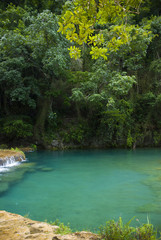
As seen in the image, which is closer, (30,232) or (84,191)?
(30,232)

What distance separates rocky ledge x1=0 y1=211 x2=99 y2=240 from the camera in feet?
8.50

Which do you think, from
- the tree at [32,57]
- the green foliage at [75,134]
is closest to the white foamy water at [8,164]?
the tree at [32,57]

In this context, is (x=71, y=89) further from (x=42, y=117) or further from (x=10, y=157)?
(x=10, y=157)

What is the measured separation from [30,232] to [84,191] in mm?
3681

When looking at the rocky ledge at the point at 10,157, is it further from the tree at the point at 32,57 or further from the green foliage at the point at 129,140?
the green foliage at the point at 129,140

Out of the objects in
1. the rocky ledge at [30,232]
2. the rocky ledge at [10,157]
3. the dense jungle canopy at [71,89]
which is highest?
the dense jungle canopy at [71,89]

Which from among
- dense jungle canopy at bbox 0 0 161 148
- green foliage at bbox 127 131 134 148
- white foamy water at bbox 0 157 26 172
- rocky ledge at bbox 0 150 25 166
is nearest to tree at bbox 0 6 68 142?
dense jungle canopy at bbox 0 0 161 148

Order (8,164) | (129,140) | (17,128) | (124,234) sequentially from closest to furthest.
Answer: (124,234), (8,164), (17,128), (129,140)

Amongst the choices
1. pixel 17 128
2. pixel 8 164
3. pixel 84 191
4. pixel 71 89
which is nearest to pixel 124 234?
pixel 84 191

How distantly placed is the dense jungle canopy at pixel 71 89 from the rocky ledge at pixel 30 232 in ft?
33.5

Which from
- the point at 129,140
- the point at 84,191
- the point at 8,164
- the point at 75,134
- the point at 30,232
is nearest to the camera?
the point at 30,232

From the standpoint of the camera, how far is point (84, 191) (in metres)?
6.34

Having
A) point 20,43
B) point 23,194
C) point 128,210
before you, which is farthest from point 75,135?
point 128,210

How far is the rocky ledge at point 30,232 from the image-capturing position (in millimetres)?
2592
